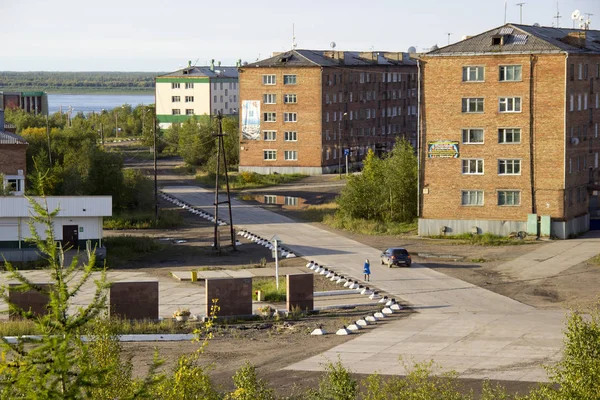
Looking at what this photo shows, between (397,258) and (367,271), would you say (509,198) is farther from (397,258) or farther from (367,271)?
(367,271)

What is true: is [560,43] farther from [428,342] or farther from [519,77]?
[428,342]

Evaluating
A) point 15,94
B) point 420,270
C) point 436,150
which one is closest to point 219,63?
point 15,94

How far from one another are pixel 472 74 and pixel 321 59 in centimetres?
3812

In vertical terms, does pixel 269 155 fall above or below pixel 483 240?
above

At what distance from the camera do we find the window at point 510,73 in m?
53.1

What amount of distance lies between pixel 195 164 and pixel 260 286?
2272 inches

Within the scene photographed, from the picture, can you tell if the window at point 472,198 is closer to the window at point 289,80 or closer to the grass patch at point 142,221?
the grass patch at point 142,221

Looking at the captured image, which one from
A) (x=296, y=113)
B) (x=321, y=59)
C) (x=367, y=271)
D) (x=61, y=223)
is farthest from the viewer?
(x=321, y=59)

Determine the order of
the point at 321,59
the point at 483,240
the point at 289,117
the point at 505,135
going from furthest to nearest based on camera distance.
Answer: the point at 321,59 < the point at 289,117 < the point at 505,135 < the point at 483,240

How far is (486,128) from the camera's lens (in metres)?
53.8

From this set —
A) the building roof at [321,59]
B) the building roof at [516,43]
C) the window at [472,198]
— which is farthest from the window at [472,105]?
the building roof at [321,59]

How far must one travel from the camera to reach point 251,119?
89750 millimetres

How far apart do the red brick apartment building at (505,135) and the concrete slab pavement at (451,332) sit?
335 inches

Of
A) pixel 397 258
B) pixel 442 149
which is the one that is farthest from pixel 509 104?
pixel 397 258
